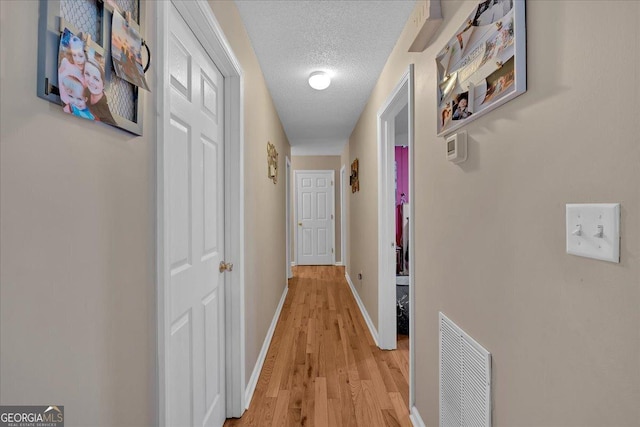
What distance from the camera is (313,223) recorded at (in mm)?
6582

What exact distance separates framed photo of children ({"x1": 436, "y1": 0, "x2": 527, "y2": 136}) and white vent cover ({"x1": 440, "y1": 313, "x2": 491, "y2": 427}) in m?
0.85

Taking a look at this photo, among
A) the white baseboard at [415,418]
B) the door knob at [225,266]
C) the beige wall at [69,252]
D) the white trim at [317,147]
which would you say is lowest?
the white baseboard at [415,418]

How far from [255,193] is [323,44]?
3.93 ft

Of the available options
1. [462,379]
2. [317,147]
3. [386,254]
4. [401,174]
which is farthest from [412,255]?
[317,147]

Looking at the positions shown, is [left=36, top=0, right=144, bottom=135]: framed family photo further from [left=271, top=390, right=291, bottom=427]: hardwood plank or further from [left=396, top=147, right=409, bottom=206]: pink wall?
[left=396, top=147, right=409, bottom=206]: pink wall

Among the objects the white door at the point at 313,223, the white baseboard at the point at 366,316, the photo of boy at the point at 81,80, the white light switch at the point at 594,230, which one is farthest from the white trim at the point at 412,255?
the white door at the point at 313,223

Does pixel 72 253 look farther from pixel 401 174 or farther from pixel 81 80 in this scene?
pixel 401 174

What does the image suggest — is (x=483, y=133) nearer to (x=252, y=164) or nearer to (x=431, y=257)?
(x=431, y=257)

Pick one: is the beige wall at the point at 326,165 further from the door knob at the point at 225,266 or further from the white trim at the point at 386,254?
the door knob at the point at 225,266

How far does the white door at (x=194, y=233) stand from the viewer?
1.12 m

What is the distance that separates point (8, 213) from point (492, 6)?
1336mm

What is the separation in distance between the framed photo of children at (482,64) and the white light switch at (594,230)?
381 millimetres

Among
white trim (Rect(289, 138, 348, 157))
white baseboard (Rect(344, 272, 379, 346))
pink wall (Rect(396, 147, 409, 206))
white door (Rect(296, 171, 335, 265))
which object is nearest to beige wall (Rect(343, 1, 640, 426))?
white baseboard (Rect(344, 272, 379, 346))

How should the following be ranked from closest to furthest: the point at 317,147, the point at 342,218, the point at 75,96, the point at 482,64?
the point at 75,96
the point at 482,64
the point at 317,147
the point at 342,218
